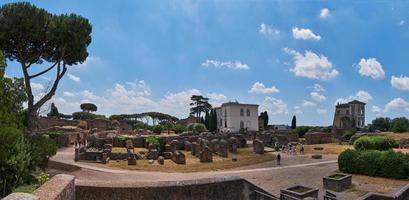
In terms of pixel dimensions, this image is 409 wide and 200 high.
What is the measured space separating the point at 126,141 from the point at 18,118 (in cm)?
2625

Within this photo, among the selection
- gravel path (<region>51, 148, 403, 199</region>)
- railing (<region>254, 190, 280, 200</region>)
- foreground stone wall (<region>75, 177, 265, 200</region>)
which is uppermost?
foreground stone wall (<region>75, 177, 265, 200</region>)

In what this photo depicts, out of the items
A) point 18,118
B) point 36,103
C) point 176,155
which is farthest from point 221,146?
point 18,118

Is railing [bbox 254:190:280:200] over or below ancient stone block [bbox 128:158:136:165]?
over

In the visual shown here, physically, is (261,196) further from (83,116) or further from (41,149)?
(83,116)

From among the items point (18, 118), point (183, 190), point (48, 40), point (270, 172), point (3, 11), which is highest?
point (3, 11)

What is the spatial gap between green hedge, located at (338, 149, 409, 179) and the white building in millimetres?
54048

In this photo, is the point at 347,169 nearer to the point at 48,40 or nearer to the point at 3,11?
the point at 48,40

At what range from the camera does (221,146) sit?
40406 millimetres

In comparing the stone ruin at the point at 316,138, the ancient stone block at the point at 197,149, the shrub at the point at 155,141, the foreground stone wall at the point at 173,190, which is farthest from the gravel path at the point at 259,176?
the stone ruin at the point at 316,138

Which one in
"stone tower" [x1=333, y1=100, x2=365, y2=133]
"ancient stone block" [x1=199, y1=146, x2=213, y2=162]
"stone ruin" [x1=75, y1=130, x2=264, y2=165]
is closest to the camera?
"stone ruin" [x1=75, y1=130, x2=264, y2=165]

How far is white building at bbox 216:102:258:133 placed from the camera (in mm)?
81625

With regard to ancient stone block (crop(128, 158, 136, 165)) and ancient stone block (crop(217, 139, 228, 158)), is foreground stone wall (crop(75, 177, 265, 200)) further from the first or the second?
ancient stone block (crop(217, 139, 228, 158))

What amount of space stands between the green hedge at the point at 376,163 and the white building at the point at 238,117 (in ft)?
177

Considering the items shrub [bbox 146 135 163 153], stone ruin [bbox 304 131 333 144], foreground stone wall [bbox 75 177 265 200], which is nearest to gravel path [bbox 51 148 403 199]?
foreground stone wall [bbox 75 177 265 200]
